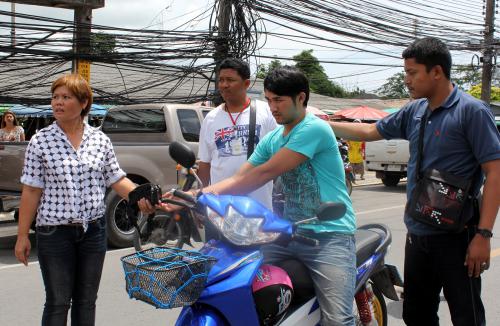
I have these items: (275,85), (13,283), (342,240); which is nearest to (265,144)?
(275,85)

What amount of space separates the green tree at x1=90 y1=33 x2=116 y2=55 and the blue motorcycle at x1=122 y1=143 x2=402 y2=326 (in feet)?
30.2

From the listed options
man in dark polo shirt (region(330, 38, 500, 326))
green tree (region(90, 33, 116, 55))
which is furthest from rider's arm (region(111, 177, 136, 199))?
green tree (region(90, 33, 116, 55))

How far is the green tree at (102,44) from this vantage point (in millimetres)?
11180

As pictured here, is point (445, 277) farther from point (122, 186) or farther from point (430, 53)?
point (122, 186)

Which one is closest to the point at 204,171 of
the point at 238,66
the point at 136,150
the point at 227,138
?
the point at 227,138

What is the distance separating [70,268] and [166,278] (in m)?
1.15

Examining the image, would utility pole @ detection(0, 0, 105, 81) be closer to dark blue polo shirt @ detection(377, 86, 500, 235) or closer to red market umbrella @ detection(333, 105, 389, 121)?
dark blue polo shirt @ detection(377, 86, 500, 235)

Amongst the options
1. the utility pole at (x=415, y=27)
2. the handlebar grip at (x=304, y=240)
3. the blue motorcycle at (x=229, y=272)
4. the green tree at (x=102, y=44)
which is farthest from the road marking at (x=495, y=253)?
the utility pole at (x=415, y=27)

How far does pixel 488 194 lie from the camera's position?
2732 millimetres

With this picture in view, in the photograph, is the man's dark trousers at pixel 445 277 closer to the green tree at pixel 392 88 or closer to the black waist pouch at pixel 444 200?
the black waist pouch at pixel 444 200

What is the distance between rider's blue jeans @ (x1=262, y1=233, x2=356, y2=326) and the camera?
2.72 metres

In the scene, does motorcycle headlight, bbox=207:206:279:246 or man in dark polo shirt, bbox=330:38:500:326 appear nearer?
motorcycle headlight, bbox=207:206:279:246

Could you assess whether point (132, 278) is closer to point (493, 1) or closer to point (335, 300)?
point (335, 300)

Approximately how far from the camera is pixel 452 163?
2.83m
